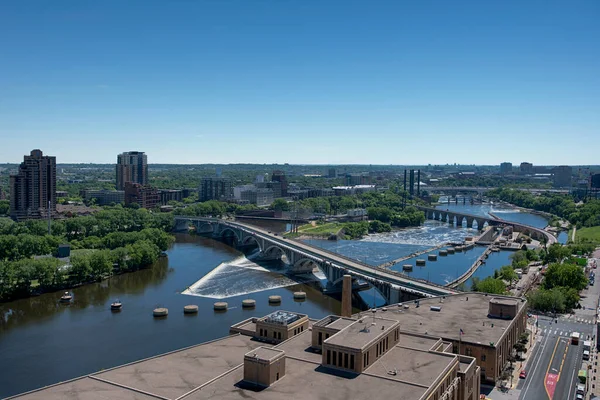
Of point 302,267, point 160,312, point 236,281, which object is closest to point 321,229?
point 302,267

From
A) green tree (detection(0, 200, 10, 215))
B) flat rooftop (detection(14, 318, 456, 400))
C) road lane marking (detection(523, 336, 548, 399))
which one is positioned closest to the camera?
flat rooftop (detection(14, 318, 456, 400))

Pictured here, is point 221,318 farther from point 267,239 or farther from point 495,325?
point 267,239

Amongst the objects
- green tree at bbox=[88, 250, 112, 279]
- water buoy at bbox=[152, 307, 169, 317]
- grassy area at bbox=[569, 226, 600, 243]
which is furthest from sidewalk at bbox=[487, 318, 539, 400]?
grassy area at bbox=[569, 226, 600, 243]

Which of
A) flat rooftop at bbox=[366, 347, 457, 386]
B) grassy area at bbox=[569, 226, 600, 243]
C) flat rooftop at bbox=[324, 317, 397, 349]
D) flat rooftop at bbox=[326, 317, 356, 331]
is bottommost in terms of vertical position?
grassy area at bbox=[569, 226, 600, 243]

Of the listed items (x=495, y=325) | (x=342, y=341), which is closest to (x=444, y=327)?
(x=495, y=325)

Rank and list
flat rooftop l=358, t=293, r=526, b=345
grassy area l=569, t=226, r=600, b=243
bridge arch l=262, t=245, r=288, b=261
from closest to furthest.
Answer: flat rooftop l=358, t=293, r=526, b=345
bridge arch l=262, t=245, r=288, b=261
grassy area l=569, t=226, r=600, b=243

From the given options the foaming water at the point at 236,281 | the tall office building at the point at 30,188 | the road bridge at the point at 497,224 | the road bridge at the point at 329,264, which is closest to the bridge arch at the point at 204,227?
the road bridge at the point at 329,264

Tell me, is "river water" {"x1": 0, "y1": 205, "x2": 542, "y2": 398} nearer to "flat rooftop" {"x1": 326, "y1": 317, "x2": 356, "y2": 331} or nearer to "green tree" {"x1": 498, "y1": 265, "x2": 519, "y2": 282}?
"green tree" {"x1": 498, "y1": 265, "x2": 519, "y2": 282}
